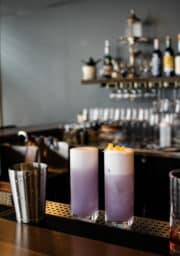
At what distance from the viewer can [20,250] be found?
3.36ft

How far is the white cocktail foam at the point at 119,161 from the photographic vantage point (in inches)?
47.8

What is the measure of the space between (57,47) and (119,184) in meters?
4.08

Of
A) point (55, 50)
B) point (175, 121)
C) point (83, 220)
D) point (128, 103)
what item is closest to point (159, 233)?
point (83, 220)

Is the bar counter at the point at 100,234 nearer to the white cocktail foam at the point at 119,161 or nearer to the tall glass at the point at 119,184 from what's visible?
the tall glass at the point at 119,184

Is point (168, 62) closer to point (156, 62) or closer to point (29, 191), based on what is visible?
point (156, 62)

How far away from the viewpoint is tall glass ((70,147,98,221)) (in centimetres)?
128

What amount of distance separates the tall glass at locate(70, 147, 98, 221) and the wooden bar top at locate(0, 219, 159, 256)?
167 mm

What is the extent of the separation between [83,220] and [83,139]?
2.73 m

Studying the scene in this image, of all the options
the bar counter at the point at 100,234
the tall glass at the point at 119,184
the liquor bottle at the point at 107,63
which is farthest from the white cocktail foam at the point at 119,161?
the liquor bottle at the point at 107,63

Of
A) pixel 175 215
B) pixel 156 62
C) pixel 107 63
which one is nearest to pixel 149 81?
pixel 156 62

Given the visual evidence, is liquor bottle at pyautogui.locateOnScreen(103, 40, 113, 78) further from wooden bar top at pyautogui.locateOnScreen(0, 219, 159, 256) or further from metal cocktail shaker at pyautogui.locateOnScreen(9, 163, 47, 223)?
wooden bar top at pyautogui.locateOnScreen(0, 219, 159, 256)

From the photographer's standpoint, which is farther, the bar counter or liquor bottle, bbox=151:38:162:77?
liquor bottle, bbox=151:38:162:77

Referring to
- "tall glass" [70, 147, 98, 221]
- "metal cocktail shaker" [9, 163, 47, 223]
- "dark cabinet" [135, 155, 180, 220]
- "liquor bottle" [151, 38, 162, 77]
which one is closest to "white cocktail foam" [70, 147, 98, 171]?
"tall glass" [70, 147, 98, 221]

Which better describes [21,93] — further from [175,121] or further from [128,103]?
[175,121]
